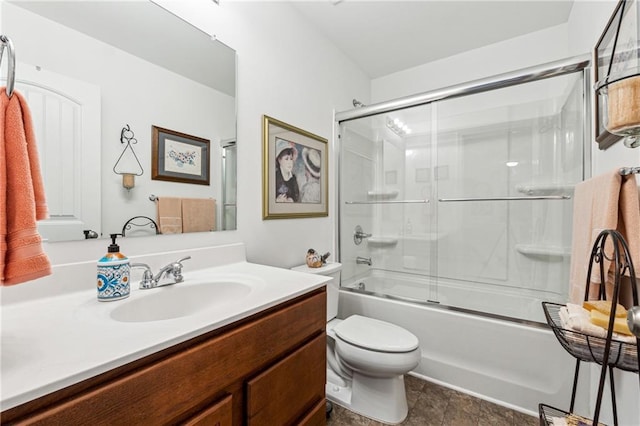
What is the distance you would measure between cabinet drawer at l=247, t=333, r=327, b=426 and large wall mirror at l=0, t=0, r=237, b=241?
722 millimetres

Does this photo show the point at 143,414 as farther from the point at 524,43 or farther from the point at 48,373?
the point at 524,43

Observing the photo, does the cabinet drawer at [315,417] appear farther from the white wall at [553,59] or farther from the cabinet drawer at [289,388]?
the white wall at [553,59]

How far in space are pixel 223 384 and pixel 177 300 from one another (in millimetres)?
437

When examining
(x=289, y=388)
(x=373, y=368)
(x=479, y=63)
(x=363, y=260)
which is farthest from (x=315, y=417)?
(x=479, y=63)

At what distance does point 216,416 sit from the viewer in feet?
2.21

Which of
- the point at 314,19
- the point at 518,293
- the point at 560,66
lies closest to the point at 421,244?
the point at 518,293

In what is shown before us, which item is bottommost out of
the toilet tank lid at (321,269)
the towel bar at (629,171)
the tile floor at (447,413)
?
the tile floor at (447,413)

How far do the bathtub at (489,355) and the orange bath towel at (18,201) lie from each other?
5.97 ft

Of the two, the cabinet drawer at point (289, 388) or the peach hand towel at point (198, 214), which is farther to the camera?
the peach hand towel at point (198, 214)

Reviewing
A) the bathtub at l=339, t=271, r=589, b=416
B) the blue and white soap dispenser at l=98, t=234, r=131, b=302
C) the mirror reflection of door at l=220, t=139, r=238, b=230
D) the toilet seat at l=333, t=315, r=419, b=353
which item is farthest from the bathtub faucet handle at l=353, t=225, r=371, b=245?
the blue and white soap dispenser at l=98, t=234, r=131, b=302

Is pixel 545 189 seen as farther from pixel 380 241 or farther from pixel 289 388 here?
pixel 289 388

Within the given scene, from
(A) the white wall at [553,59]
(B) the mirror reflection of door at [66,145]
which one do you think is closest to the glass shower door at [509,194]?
(A) the white wall at [553,59]

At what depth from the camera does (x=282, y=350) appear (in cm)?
A: 89

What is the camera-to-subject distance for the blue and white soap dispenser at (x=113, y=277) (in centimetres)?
85
